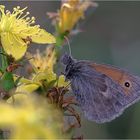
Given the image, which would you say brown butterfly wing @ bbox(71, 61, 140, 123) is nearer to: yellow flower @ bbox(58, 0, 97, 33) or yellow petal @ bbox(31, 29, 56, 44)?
yellow petal @ bbox(31, 29, 56, 44)

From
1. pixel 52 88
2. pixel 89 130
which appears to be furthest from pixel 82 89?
pixel 89 130

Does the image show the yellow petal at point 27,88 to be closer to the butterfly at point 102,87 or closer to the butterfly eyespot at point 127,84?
the butterfly at point 102,87

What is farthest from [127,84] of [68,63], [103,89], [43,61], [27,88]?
[27,88]

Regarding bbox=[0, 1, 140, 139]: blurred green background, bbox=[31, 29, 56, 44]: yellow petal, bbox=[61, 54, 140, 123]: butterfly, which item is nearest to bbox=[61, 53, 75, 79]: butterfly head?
bbox=[61, 54, 140, 123]: butterfly

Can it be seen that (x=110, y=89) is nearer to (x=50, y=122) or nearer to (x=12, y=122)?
(x=50, y=122)

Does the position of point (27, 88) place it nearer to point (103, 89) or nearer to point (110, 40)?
point (103, 89)

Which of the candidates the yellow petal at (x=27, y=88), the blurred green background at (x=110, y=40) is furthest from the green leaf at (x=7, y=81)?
the blurred green background at (x=110, y=40)
